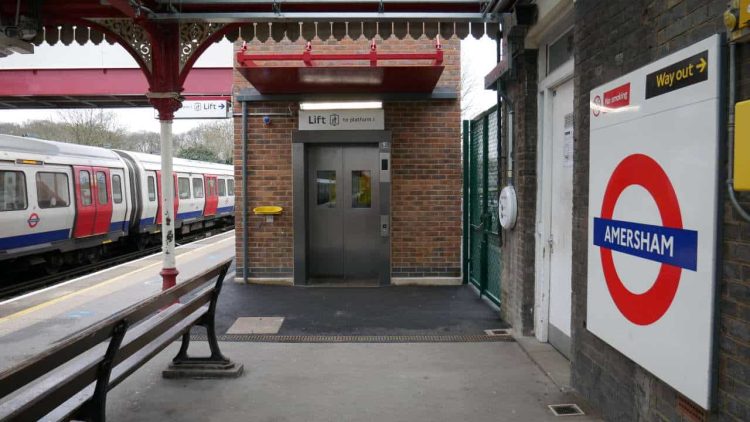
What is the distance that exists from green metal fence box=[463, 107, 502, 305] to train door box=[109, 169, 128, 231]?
9.70m

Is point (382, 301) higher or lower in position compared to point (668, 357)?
lower

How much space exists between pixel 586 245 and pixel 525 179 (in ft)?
6.02

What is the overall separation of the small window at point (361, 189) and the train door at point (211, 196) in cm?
1475

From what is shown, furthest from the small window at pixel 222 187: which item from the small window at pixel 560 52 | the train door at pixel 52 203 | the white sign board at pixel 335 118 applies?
the small window at pixel 560 52

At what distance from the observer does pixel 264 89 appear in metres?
8.92

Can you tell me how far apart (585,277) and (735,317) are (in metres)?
1.69

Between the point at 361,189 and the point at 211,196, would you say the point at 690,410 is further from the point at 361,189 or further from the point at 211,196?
the point at 211,196

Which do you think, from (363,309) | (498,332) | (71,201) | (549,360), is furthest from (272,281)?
(71,201)

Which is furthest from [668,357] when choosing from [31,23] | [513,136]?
[31,23]

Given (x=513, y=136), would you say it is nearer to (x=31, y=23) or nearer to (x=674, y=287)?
(x=674, y=287)

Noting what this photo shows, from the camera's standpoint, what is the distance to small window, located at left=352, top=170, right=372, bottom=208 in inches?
379

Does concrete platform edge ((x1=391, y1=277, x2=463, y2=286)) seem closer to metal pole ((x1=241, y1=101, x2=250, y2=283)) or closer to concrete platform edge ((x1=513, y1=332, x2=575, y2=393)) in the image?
metal pole ((x1=241, y1=101, x2=250, y2=283))

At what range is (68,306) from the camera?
781 cm

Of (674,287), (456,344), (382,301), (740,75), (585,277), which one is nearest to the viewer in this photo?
(740,75)
